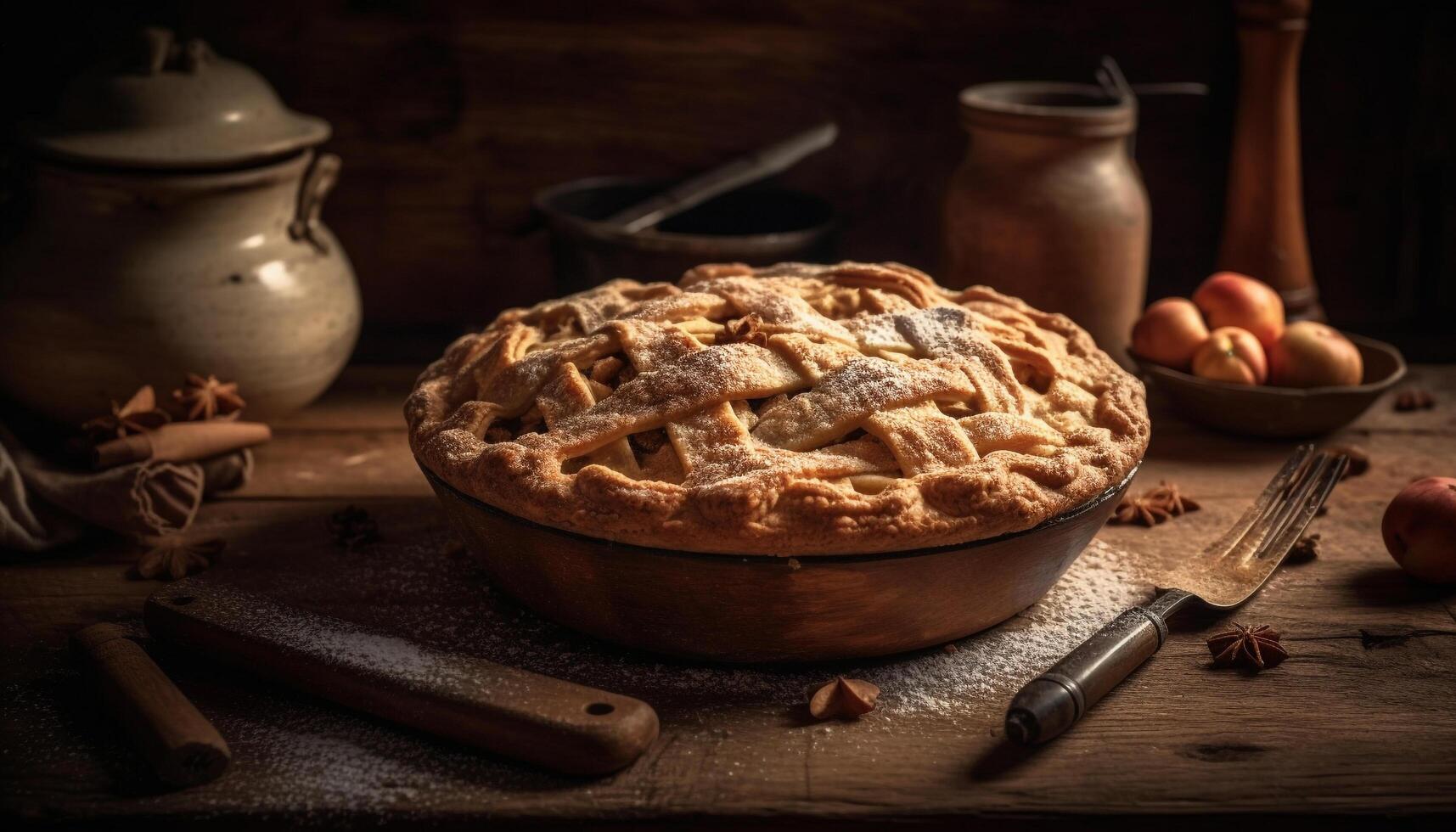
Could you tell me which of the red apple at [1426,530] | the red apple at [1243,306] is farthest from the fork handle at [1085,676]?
the red apple at [1243,306]

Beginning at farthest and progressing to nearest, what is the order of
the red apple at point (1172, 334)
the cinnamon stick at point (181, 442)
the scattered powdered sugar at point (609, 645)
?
the red apple at point (1172, 334) < the cinnamon stick at point (181, 442) < the scattered powdered sugar at point (609, 645)

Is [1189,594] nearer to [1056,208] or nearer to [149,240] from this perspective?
[1056,208]

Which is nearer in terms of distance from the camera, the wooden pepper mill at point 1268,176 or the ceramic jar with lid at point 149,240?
the ceramic jar with lid at point 149,240

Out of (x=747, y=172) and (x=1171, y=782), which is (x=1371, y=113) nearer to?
(x=747, y=172)

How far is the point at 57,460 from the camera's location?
1798mm

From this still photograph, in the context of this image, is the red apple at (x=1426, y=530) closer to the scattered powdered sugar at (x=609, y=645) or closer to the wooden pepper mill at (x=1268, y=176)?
the scattered powdered sugar at (x=609, y=645)

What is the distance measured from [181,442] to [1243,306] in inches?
61.6

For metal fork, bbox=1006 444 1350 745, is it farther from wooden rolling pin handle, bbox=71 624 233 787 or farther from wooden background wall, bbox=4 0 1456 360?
wooden background wall, bbox=4 0 1456 360

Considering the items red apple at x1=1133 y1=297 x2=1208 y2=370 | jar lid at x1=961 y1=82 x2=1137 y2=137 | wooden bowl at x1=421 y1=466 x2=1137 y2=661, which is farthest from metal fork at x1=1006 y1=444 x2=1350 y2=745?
jar lid at x1=961 y1=82 x2=1137 y2=137

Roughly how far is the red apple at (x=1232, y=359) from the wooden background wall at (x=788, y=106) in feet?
1.90

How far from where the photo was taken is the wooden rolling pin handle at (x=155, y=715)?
A: 3.64 ft

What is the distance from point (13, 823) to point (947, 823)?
0.79 m

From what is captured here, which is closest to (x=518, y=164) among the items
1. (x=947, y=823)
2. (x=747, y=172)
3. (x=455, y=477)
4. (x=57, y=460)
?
(x=747, y=172)

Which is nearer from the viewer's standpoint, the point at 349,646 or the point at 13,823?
the point at 13,823
